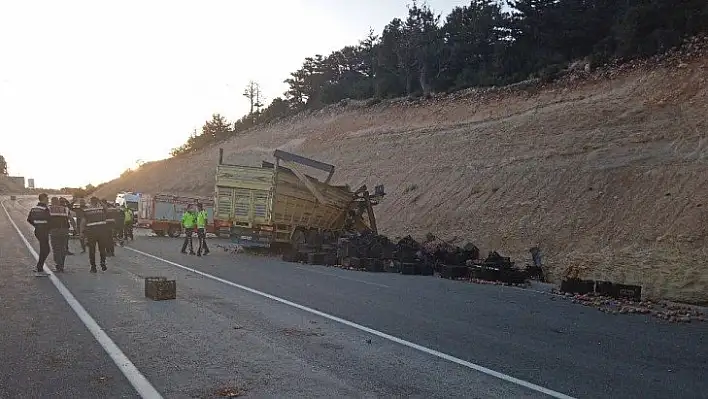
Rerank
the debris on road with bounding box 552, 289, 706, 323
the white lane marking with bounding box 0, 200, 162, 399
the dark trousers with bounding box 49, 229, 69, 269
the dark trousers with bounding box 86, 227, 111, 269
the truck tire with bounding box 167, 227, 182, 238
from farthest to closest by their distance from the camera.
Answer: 1. the truck tire with bounding box 167, 227, 182, 238
2. the dark trousers with bounding box 86, 227, 111, 269
3. the dark trousers with bounding box 49, 229, 69, 269
4. the debris on road with bounding box 552, 289, 706, 323
5. the white lane marking with bounding box 0, 200, 162, 399

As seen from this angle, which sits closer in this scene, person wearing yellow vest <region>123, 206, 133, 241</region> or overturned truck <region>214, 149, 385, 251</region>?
overturned truck <region>214, 149, 385, 251</region>

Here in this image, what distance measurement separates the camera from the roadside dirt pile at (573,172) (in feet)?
62.6

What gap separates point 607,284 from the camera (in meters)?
13.6

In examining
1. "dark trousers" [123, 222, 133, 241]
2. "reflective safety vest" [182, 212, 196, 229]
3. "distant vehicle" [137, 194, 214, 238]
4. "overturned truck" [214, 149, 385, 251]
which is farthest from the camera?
"distant vehicle" [137, 194, 214, 238]

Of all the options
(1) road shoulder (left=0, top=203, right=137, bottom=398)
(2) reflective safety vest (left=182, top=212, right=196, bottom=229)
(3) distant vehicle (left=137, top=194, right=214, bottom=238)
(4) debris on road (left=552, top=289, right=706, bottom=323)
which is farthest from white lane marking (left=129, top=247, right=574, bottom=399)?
(3) distant vehicle (left=137, top=194, right=214, bottom=238)

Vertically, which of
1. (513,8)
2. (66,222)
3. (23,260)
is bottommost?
(23,260)

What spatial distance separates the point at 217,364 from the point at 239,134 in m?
74.4

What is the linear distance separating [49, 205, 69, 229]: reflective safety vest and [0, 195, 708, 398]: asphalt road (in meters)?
1.65

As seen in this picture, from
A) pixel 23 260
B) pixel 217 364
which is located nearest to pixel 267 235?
pixel 23 260

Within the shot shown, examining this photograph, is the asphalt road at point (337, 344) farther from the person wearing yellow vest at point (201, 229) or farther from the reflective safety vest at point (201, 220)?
the reflective safety vest at point (201, 220)

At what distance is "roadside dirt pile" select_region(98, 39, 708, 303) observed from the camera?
19.1 metres

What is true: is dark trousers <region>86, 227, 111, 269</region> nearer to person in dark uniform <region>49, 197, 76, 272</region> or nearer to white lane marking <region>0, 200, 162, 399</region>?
person in dark uniform <region>49, 197, 76, 272</region>

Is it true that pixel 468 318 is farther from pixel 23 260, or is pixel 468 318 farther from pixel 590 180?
pixel 590 180

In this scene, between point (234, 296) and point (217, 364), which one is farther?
point (234, 296)
